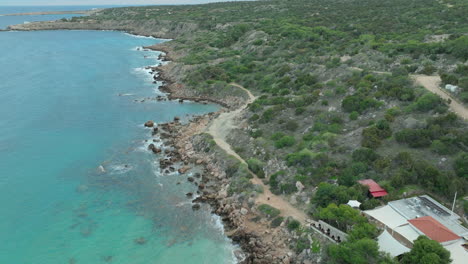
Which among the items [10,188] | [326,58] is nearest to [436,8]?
[326,58]

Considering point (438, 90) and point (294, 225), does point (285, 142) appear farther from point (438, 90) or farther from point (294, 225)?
point (438, 90)

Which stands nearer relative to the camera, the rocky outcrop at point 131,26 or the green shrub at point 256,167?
the green shrub at point 256,167

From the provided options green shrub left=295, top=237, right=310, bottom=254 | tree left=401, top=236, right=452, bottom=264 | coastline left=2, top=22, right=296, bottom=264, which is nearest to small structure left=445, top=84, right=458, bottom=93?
tree left=401, top=236, right=452, bottom=264

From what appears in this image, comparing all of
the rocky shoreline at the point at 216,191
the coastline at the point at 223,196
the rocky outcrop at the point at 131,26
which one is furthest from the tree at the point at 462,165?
the rocky outcrop at the point at 131,26

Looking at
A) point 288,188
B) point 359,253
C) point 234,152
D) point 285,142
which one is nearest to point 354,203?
point 359,253

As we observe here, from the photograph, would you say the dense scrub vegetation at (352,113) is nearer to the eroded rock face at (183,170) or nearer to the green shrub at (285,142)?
the green shrub at (285,142)

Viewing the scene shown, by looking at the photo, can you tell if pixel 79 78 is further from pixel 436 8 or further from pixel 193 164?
pixel 436 8

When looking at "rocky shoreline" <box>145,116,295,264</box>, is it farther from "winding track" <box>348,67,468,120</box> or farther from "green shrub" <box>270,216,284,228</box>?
"winding track" <box>348,67,468,120</box>
